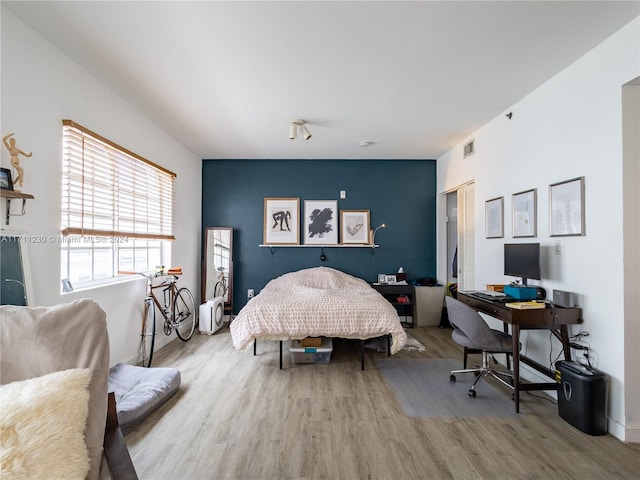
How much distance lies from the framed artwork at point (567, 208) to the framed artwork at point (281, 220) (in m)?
3.48

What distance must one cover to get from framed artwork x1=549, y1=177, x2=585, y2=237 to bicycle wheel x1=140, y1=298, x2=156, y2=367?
3.96m

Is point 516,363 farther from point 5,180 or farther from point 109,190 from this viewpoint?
point 109,190

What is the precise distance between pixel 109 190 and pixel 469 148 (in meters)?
4.31

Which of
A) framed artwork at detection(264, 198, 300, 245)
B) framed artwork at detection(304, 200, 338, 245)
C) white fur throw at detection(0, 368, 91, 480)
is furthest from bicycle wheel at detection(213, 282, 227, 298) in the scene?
white fur throw at detection(0, 368, 91, 480)

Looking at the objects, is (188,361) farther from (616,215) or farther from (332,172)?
(616,215)

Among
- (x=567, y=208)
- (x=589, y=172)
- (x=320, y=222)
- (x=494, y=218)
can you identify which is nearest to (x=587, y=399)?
(x=567, y=208)

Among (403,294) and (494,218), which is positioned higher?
(494,218)

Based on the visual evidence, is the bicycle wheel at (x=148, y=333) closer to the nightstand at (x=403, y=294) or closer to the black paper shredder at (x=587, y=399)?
the nightstand at (x=403, y=294)

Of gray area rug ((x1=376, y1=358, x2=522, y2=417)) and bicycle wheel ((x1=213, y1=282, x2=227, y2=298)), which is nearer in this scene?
gray area rug ((x1=376, y1=358, x2=522, y2=417))

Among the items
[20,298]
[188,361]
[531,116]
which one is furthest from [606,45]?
[188,361]

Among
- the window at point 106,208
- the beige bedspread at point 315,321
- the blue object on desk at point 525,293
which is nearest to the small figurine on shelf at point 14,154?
the window at point 106,208

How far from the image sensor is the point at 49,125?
2219 mm

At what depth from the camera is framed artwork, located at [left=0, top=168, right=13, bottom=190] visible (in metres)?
1.82

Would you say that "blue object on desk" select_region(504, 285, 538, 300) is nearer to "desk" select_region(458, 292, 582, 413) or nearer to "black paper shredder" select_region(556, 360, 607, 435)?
"desk" select_region(458, 292, 582, 413)
